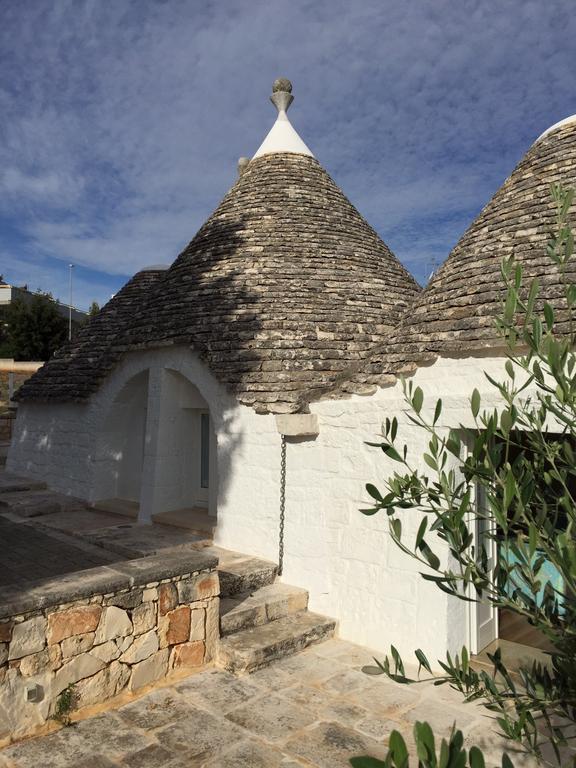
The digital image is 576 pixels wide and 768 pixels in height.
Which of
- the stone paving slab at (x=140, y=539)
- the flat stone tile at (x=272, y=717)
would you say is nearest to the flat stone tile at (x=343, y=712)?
the flat stone tile at (x=272, y=717)

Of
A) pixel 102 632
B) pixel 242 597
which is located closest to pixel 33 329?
pixel 242 597

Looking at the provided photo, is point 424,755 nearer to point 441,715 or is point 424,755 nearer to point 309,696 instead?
point 441,715

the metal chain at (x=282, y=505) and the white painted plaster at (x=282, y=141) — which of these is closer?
the metal chain at (x=282, y=505)

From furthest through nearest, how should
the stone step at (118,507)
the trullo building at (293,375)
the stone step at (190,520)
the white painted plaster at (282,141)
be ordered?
the white painted plaster at (282,141) → the stone step at (118,507) → the stone step at (190,520) → the trullo building at (293,375)

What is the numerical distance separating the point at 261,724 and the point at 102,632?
1321mm

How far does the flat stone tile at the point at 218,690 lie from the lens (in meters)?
4.37

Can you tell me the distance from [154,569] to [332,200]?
23.1 ft

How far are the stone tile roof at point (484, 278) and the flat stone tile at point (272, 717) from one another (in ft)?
9.18

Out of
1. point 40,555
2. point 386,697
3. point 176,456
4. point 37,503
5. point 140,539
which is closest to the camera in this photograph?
point 386,697

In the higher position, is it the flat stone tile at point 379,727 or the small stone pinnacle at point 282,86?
the small stone pinnacle at point 282,86

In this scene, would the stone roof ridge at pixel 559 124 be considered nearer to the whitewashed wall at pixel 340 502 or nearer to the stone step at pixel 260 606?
the whitewashed wall at pixel 340 502

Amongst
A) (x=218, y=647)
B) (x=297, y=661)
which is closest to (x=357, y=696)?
(x=297, y=661)

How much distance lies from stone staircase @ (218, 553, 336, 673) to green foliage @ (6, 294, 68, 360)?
1083 inches

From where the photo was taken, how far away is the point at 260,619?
5.55 m
